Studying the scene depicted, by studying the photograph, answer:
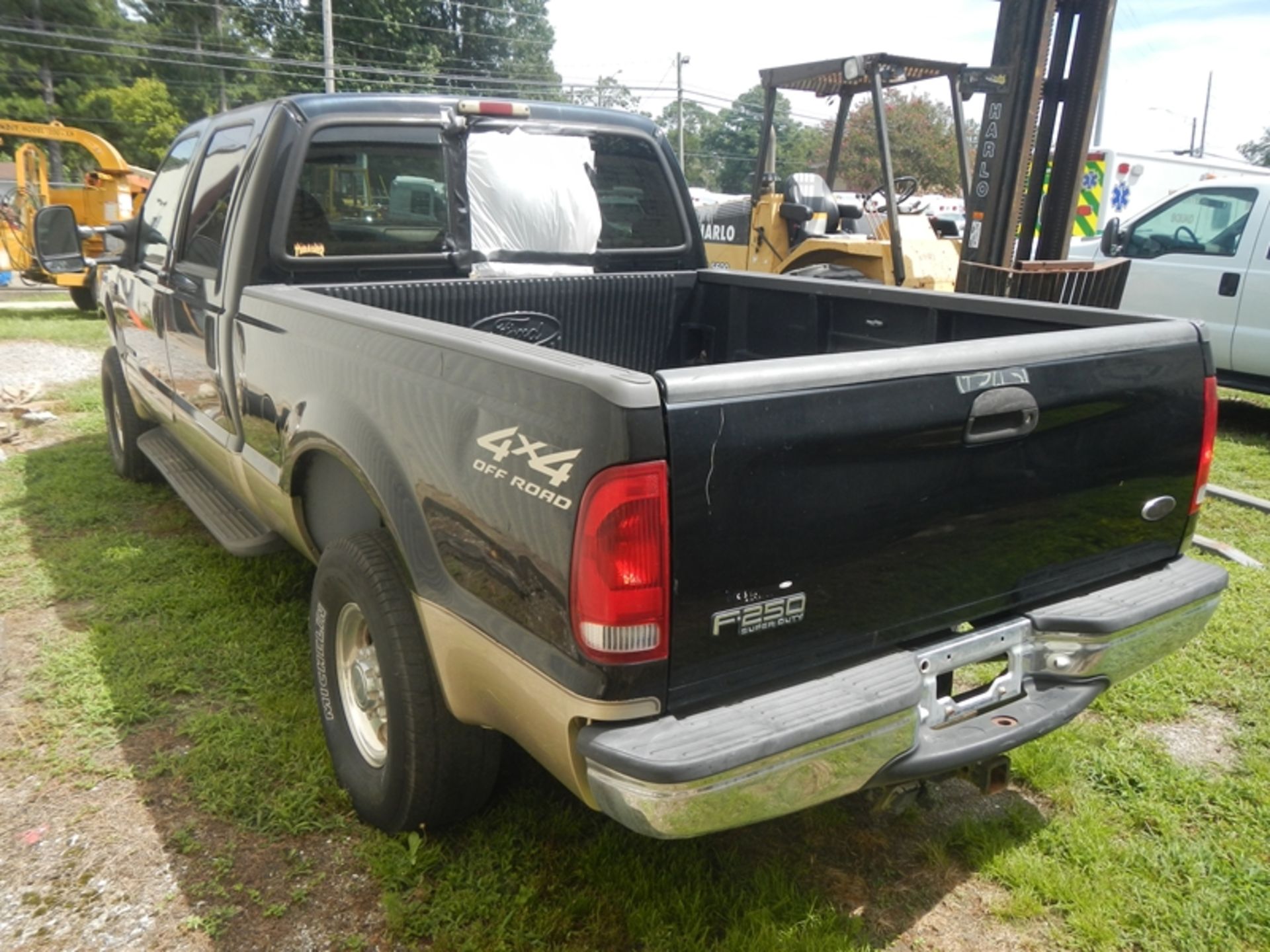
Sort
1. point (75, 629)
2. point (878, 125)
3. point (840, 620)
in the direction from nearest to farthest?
point (840, 620) < point (75, 629) < point (878, 125)

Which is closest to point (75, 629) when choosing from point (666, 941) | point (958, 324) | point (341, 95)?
point (341, 95)

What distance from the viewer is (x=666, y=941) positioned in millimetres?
2371

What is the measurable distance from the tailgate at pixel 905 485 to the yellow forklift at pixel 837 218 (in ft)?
18.7

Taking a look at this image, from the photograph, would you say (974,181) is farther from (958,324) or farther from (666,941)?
(666,941)

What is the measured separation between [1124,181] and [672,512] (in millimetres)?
15303

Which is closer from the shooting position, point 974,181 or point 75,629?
point 75,629

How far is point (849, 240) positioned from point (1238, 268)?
10.3 feet

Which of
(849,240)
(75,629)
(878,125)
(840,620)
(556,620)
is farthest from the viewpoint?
(849,240)

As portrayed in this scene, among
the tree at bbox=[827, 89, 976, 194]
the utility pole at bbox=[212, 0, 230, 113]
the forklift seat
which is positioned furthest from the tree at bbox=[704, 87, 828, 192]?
the forklift seat

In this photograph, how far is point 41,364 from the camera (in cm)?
998

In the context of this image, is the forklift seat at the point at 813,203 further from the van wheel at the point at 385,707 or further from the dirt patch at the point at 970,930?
the dirt patch at the point at 970,930

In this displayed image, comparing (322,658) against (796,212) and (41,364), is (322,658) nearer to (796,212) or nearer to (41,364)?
(796,212)

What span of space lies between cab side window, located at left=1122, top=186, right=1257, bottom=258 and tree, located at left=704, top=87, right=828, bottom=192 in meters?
61.4

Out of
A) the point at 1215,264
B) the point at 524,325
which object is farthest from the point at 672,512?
the point at 1215,264
